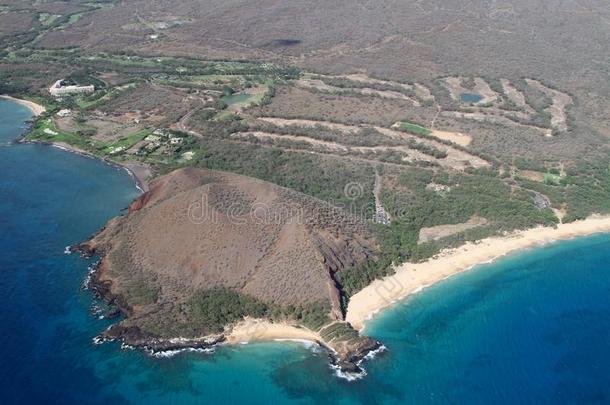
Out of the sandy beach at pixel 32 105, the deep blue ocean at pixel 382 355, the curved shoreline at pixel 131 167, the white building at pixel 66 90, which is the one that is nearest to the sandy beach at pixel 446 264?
the deep blue ocean at pixel 382 355

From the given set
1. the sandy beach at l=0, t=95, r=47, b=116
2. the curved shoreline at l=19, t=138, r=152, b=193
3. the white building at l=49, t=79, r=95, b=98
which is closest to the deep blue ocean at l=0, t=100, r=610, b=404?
the curved shoreline at l=19, t=138, r=152, b=193

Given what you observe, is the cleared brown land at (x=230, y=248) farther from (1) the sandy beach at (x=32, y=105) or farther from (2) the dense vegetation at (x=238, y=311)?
(1) the sandy beach at (x=32, y=105)

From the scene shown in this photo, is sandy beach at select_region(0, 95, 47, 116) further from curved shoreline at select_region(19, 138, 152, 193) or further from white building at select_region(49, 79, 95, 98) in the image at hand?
curved shoreline at select_region(19, 138, 152, 193)

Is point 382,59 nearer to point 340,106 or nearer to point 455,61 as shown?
point 455,61

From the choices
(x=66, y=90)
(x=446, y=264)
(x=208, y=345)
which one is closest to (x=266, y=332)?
(x=208, y=345)

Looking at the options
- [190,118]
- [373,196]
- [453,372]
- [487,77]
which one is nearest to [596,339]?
[453,372]

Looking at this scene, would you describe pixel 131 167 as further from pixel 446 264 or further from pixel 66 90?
pixel 446 264
